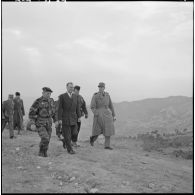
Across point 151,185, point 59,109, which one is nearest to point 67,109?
point 59,109

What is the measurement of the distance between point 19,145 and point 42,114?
2.74 meters

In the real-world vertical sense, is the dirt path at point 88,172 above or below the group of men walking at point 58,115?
below

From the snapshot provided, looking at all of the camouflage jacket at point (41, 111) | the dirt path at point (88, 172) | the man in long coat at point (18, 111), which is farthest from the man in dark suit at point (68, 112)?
the man in long coat at point (18, 111)

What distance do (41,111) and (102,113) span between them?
282 cm

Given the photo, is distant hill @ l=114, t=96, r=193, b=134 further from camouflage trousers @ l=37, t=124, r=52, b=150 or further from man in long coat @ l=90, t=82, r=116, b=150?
camouflage trousers @ l=37, t=124, r=52, b=150

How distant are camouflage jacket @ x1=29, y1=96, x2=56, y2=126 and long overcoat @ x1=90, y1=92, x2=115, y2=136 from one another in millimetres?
2471

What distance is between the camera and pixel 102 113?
12945mm

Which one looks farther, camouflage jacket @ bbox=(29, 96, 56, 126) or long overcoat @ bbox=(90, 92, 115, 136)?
long overcoat @ bbox=(90, 92, 115, 136)

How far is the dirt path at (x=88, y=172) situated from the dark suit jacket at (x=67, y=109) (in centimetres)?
90

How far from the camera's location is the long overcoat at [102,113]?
12.8 m

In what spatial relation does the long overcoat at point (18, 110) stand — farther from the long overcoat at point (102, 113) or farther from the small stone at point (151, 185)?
the small stone at point (151, 185)

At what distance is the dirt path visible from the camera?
7672mm

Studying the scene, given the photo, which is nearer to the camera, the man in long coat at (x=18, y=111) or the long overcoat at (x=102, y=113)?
the long overcoat at (x=102, y=113)

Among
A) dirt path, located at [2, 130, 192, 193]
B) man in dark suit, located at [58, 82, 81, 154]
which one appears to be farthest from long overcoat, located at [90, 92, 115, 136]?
man in dark suit, located at [58, 82, 81, 154]
